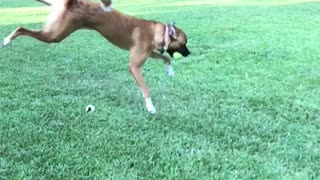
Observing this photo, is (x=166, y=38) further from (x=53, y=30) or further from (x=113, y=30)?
(x=53, y=30)

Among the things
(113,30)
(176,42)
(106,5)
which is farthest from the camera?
(176,42)

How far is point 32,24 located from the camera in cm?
854

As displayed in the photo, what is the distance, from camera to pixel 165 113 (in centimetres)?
367

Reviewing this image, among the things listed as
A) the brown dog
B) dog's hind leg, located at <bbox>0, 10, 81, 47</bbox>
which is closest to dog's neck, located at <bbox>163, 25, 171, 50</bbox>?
the brown dog

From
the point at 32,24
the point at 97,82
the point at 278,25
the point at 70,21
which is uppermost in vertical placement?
the point at 70,21

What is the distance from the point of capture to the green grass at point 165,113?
2707 millimetres

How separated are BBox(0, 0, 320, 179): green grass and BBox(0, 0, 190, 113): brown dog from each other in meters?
0.42

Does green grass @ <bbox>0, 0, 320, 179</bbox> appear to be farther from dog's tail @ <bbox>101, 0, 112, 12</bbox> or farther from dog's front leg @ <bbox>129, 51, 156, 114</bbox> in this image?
dog's tail @ <bbox>101, 0, 112, 12</bbox>

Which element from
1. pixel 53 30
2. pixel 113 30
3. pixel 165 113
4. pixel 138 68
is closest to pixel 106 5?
pixel 113 30

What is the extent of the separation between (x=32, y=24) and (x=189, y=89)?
4922 mm

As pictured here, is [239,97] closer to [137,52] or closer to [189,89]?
[189,89]

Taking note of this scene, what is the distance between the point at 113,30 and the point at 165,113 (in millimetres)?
679

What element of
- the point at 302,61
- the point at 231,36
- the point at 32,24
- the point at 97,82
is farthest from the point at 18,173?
the point at 32,24

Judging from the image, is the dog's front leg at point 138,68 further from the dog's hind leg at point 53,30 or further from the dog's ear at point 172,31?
the dog's hind leg at point 53,30
